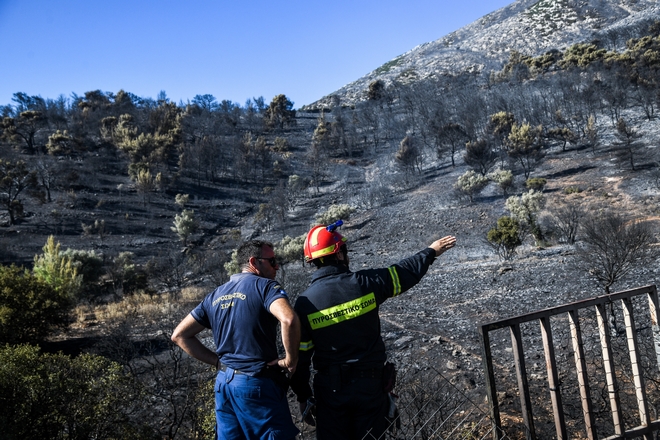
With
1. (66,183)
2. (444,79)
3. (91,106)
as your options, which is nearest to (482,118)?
(444,79)

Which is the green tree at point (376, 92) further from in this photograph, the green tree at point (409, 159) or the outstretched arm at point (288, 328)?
the outstretched arm at point (288, 328)

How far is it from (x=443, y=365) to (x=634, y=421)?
12.8 ft

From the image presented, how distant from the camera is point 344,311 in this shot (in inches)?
105

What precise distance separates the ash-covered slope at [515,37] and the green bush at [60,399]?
70.2 m

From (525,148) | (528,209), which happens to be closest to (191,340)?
(528,209)

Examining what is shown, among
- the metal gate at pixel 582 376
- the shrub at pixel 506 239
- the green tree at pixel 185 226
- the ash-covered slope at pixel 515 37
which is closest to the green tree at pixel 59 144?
the green tree at pixel 185 226

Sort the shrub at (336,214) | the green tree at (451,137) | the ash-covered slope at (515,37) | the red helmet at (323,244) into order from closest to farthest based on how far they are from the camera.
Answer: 1. the red helmet at (323,244)
2. the shrub at (336,214)
3. the green tree at (451,137)
4. the ash-covered slope at (515,37)

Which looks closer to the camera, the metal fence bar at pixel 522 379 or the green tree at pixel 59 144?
the metal fence bar at pixel 522 379

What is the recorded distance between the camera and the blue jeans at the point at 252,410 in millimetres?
2611

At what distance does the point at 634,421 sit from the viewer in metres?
4.27

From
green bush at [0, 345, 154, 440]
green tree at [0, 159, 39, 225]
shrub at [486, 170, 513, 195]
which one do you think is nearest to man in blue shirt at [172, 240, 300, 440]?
green bush at [0, 345, 154, 440]

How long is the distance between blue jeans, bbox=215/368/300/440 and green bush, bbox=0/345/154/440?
201 centimetres

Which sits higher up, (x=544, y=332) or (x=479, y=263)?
→ (x=544, y=332)

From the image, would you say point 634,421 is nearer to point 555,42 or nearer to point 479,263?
point 479,263
